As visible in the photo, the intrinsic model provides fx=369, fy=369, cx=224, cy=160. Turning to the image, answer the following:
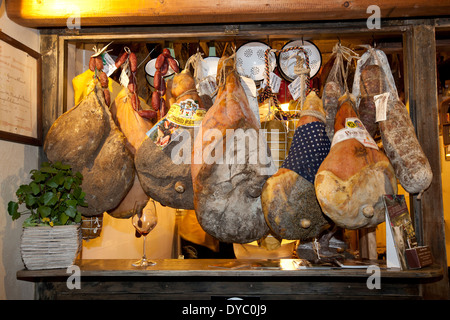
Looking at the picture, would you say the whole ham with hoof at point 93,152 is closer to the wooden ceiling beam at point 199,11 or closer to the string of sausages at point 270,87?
the wooden ceiling beam at point 199,11

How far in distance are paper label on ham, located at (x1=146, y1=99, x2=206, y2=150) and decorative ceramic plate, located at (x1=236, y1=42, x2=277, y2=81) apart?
0.43 metres

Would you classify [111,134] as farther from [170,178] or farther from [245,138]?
[245,138]

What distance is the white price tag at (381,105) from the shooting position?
1850mm

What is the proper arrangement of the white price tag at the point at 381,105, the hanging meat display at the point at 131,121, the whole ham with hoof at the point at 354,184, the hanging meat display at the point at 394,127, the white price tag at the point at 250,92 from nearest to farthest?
the whole ham with hoof at the point at 354,184 → the hanging meat display at the point at 394,127 → the white price tag at the point at 381,105 → the white price tag at the point at 250,92 → the hanging meat display at the point at 131,121

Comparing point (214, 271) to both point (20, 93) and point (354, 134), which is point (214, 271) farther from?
point (20, 93)

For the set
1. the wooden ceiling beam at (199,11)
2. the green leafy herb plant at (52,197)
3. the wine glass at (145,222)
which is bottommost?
the wine glass at (145,222)

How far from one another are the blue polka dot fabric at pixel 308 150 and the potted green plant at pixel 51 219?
1.12 metres

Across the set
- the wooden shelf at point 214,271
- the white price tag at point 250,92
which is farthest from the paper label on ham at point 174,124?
the wooden shelf at point 214,271

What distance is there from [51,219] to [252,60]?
57.8 inches

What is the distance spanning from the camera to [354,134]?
5.75 feet

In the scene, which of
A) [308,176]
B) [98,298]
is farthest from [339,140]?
[98,298]

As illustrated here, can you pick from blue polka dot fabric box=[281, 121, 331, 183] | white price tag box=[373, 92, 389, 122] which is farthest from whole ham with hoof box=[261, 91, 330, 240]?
white price tag box=[373, 92, 389, 122]

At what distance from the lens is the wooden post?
1964 mm
